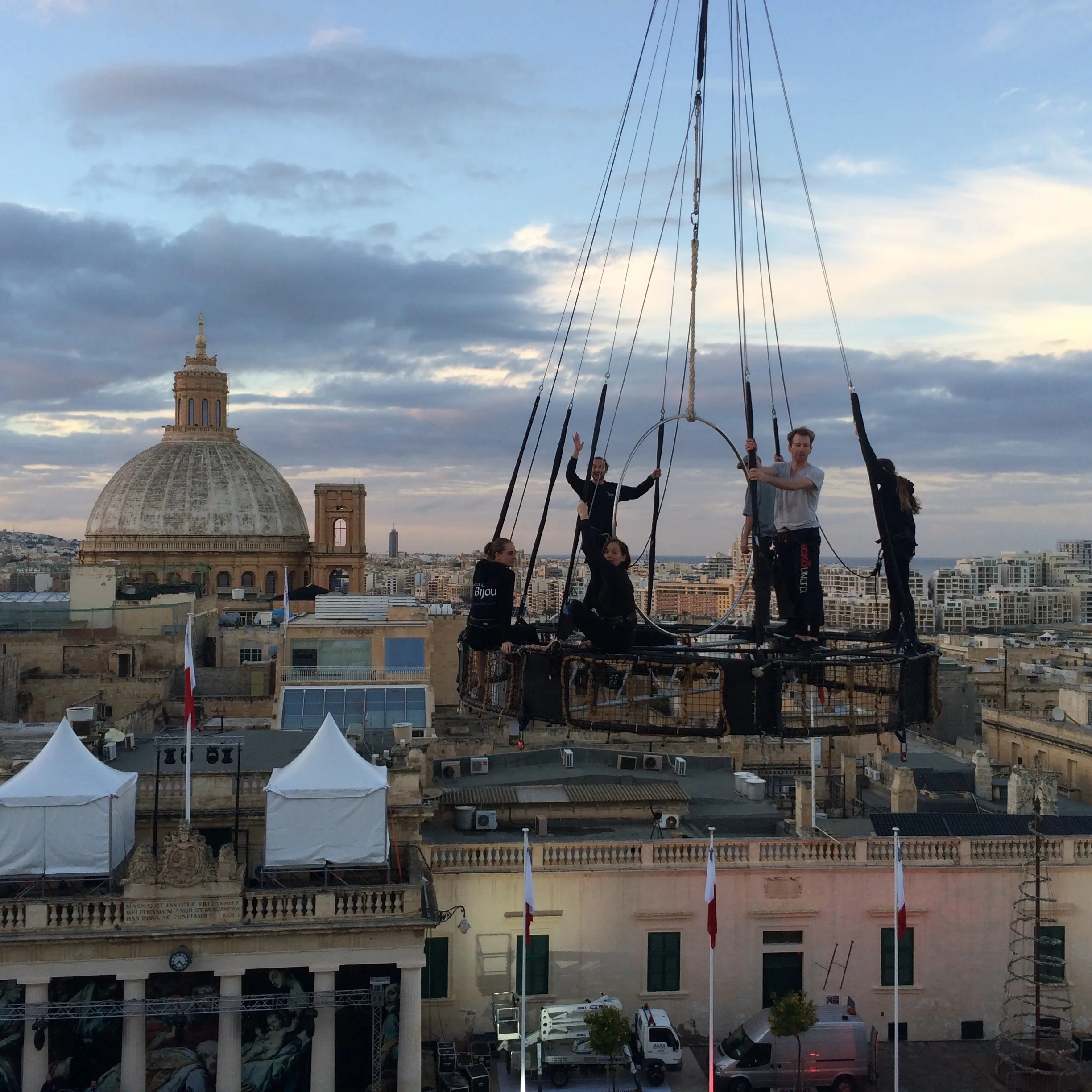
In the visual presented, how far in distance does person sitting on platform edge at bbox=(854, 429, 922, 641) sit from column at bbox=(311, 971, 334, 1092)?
430 inches

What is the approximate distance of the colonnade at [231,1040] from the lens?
1745 centimetres

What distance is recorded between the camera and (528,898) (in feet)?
62.0

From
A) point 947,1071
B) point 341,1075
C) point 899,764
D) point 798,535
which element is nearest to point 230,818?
point 341,1075

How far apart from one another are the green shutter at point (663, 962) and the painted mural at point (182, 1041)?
6.89 meters

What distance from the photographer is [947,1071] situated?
2022cm

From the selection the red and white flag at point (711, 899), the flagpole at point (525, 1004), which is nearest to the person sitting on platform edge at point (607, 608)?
the flagpole at point (525, 1004)

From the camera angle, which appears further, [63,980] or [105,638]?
[105,638]

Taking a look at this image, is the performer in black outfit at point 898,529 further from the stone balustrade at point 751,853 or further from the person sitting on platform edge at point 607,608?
the stone balustrade at point 751,853

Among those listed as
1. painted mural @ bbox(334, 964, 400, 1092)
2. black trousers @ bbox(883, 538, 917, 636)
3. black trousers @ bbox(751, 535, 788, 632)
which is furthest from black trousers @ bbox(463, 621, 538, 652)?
painted mural @ bbox(334, 964, 400, 1092)

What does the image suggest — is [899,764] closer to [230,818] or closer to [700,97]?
[230,818]

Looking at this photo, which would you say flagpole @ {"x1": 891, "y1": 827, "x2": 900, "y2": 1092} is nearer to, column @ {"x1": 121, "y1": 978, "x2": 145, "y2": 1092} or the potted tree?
the potted tree

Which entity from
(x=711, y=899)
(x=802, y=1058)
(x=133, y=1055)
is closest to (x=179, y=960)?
(x=133, y=1055)

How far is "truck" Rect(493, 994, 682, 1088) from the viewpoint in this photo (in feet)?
63.1

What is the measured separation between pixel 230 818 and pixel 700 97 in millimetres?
14304
